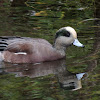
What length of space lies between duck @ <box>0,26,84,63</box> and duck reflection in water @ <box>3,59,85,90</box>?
0.48 ft

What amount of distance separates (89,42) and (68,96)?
11.0ft

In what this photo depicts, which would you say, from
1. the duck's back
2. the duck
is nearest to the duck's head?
the duck

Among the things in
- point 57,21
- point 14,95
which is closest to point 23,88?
point 14,95

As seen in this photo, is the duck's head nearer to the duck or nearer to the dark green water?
the duck

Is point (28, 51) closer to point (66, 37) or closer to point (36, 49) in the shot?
point (36, 49)

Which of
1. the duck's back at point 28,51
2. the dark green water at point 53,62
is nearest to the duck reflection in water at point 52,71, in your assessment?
the dark green water at point 53,62

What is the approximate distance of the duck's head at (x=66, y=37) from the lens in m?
9.09

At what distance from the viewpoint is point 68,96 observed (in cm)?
710

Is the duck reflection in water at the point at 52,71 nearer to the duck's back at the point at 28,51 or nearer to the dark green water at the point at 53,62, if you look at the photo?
the dark green water at the point at 53,62

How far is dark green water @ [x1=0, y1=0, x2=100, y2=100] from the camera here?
7.32 metres

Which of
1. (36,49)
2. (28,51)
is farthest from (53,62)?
(28,51)

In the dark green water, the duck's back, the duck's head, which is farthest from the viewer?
the duck's head

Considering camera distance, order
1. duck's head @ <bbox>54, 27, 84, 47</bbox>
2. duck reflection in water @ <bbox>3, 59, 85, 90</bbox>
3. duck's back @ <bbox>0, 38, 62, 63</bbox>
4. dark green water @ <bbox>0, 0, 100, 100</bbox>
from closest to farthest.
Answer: dark green water @ <bbox>0, 0, 100, 100</bbox>
duck reflection in water @ <bbox>3, 59, 85, 90</bbox>
duck's back @ <bbox>0, 38, 62, 63</bbox>
duck's head @ <bbox>54, 27, 84, 47</bbox>

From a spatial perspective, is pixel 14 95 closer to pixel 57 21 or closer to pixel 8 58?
pixel 8 58
